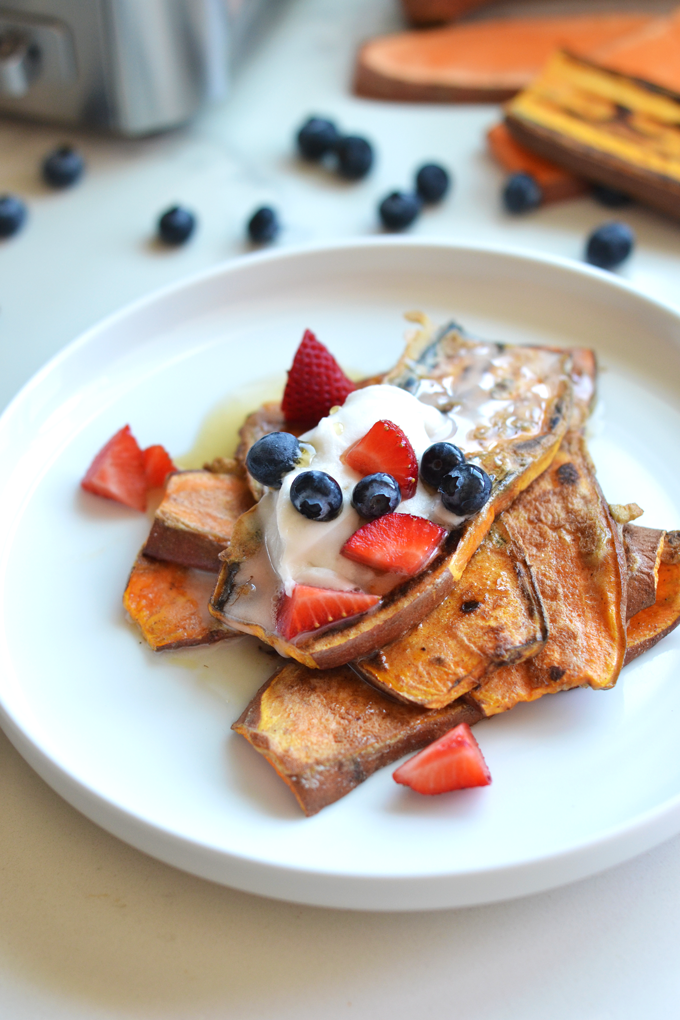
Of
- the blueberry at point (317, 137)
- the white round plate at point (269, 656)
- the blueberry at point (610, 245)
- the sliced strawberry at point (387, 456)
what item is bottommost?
the white round plate at point (269, 656)

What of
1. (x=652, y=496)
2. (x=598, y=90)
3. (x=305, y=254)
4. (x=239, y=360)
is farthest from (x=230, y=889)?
(x=598, y=90)

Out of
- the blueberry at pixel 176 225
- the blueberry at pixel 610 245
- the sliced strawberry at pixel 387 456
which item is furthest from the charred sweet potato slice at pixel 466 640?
the blueberry at pixel 176 225

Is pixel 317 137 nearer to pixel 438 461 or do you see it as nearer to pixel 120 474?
pixel 120 474

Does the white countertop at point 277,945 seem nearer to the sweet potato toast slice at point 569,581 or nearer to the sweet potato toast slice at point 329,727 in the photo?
the sweet potato toast slice at point 329,727

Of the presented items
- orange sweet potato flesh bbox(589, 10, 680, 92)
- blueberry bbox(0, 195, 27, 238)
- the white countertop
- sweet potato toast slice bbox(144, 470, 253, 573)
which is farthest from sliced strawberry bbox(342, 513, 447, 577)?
orange sweet potato flesh bbox(589, 10, 680, 92)

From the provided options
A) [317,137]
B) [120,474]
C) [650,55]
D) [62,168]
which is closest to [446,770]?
[120,474]

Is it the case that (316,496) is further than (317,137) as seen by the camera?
No
